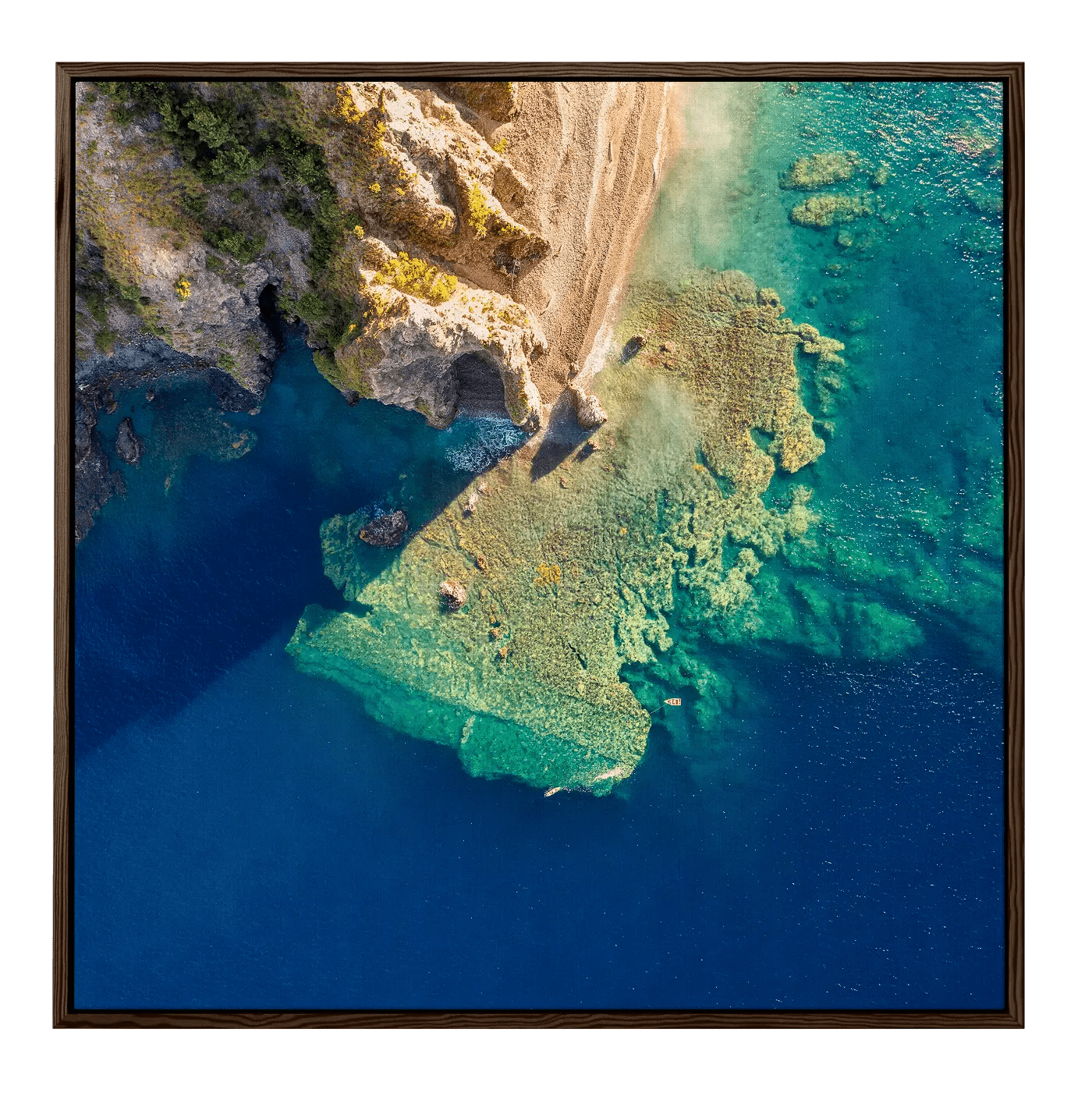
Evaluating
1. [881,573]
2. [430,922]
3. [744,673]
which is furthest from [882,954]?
[430,922]

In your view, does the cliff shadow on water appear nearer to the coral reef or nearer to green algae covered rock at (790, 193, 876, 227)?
green algae covered rock at (790, 193, 876, 227)

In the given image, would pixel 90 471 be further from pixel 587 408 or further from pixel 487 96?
pixel 487 96

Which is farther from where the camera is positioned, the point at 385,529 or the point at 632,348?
the point at 632,348

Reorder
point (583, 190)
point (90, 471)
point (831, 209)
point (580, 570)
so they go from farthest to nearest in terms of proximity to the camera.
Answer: point (580, 570) < point (583, 190) < point (831, 209) < point (90, 471)

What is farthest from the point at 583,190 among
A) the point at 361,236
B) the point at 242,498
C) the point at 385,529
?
the point at 242,498

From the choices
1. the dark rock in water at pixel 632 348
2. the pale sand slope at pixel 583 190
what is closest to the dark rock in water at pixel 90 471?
the pale sand slope at pixel 583 190

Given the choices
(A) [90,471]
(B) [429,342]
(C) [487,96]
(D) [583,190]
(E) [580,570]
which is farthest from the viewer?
(E) [580,570]
